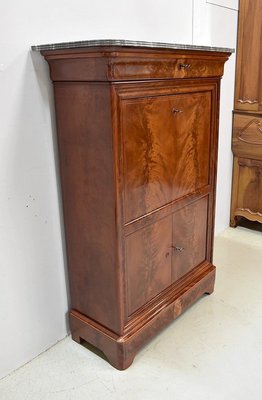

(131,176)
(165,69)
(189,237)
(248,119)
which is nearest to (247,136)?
(248,119)

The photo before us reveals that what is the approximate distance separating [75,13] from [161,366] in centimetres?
143

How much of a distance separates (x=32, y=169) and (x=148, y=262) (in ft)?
1.93

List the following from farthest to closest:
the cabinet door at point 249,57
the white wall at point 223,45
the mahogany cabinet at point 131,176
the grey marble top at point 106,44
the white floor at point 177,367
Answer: the cabinet door at point 249,57 → the white wall at point 223,45 → the white floor at point 177,367 → the mahogany cabinet at point 131,176 → the grey marble top at point 106,44

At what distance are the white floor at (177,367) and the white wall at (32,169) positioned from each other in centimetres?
12

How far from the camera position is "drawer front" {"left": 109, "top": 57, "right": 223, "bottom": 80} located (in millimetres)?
1264

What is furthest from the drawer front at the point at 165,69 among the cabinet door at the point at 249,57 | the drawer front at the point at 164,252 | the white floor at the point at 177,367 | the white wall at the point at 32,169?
the white floor at the point at 177,367

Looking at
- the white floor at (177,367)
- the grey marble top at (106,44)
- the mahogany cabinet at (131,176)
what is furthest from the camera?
the white floor at (177,367)

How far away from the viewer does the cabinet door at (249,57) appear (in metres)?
2.42

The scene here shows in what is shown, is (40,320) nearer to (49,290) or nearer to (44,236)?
(49,290)

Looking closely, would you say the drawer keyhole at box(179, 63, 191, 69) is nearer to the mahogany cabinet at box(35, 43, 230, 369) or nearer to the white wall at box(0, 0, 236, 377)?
the mahogany cabinet at box(35, 43, 230, 369)

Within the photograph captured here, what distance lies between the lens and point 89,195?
4.83 ft

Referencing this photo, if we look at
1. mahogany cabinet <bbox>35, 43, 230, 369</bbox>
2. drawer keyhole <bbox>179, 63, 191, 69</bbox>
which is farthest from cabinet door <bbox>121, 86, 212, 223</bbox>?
drawer keyhole <bbox>179, 63, 191, 69</bbox>

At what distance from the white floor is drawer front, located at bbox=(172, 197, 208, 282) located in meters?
0.25

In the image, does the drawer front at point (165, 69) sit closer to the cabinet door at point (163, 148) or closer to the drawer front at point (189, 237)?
the cabinet door at point (163, 148)
